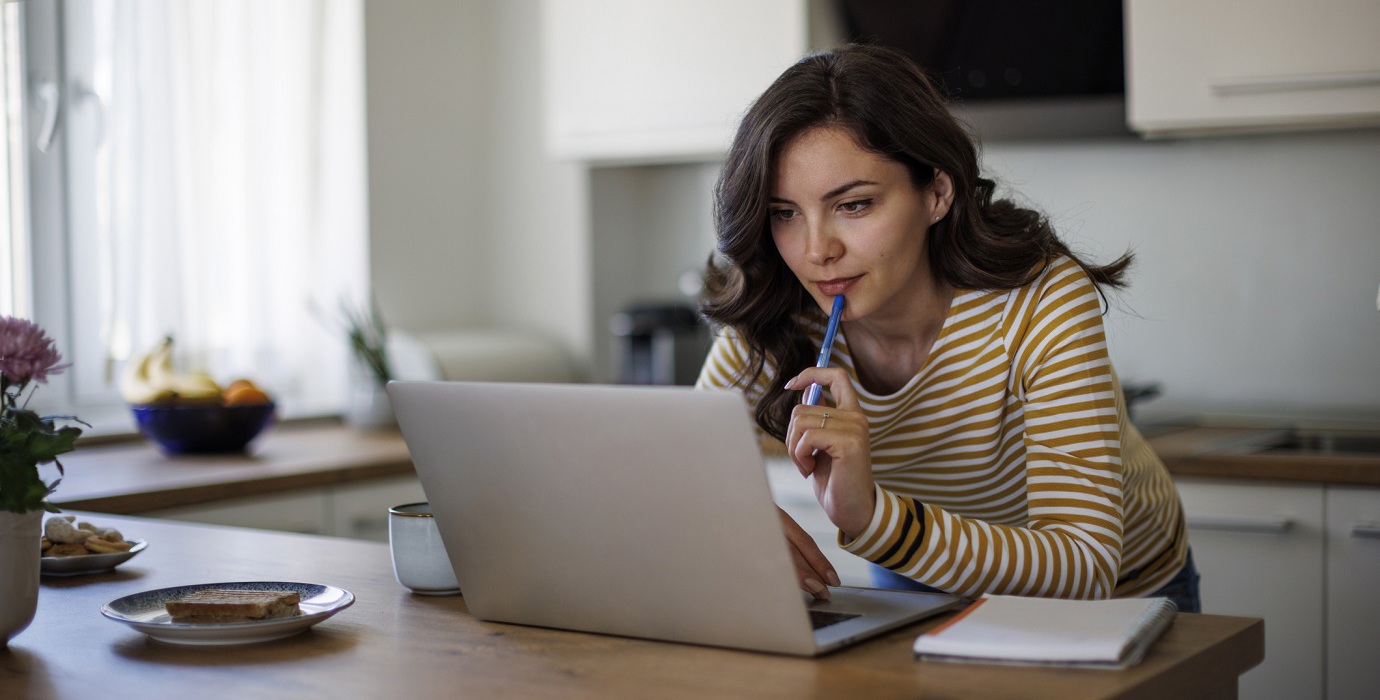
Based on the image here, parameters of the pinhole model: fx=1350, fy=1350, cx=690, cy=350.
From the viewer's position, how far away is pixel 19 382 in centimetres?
101

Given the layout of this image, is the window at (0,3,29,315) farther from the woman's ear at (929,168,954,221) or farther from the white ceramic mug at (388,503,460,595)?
the woman's ear at (929,168,954,221)

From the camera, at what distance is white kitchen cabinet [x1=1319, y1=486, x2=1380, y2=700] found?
6.81ft

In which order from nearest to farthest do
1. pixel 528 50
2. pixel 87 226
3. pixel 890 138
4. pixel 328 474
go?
pixel 890 138 → pixel 328 474 → pixel 87 226 → pixel 528 50

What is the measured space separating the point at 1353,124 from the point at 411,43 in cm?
198

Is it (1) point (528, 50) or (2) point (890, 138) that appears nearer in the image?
(2) point (890, 138)

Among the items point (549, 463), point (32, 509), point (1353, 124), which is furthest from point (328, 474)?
point (1353, 124)

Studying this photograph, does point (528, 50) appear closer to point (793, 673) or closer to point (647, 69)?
point (647, 69)

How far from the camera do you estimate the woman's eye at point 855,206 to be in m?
1.34

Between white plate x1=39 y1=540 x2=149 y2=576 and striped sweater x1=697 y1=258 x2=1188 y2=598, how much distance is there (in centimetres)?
66

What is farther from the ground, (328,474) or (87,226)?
(87,226)

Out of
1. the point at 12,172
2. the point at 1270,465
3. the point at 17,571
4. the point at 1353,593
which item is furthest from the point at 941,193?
the point at 12,172

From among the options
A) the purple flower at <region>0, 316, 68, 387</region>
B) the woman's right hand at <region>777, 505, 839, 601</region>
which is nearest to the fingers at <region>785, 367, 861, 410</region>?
the woman's right hand at <region>777, 505, 839, 601</region>

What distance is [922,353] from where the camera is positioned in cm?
149

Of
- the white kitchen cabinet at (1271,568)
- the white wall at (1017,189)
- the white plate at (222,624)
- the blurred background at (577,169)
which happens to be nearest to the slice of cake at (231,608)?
the white plate at (222,624)
